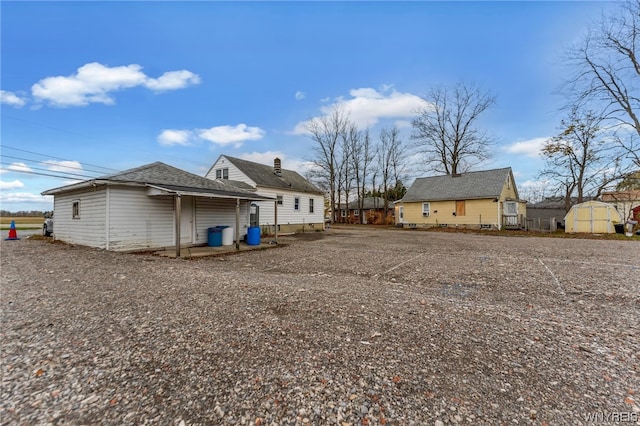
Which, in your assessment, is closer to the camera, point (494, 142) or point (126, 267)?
point (126, 267)

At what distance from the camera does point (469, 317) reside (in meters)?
3.81

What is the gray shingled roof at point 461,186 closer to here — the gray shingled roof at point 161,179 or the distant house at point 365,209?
the distant house at point 365,209

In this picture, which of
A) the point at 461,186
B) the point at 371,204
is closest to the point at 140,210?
the point at 461,186

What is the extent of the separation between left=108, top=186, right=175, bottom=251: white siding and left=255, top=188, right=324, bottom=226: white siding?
6.53 meters

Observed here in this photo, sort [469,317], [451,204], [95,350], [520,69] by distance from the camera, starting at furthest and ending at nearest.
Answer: [451,204] → [520,69] → [469,317] → [95,350]

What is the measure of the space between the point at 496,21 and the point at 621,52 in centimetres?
1144

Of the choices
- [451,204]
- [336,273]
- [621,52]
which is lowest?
[336,273]

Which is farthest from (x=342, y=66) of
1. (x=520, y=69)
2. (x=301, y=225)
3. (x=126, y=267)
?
(x=126, y=267)

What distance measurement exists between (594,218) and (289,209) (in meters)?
21.8

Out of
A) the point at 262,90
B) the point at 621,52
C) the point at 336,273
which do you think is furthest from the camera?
the point at 262,90

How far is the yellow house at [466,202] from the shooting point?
2217 cm

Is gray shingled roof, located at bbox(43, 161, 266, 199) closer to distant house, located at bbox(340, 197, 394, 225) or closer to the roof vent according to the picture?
the roof vent

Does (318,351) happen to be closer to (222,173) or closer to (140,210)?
(140,210)

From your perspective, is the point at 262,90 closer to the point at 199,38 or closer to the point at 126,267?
the point at 199,38
